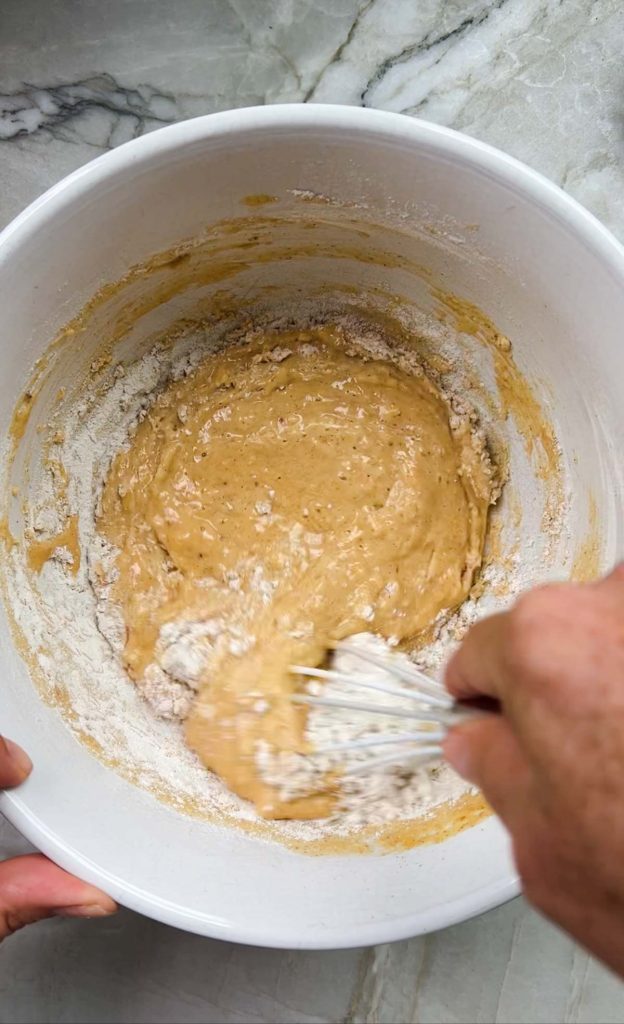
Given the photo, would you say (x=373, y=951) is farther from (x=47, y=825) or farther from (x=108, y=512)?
(x=108, y=512)

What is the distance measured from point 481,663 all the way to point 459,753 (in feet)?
0.26

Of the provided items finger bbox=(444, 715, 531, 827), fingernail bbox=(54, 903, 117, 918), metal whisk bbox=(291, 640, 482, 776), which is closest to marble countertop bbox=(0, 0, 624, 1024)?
metal whisk bbox=(291, 640, 482, 776)

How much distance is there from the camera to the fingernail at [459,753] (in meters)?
0.66

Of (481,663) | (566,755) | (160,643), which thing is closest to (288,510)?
(160,643)

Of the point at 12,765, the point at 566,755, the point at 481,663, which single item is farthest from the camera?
the point at 12,765

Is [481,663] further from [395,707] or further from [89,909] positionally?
[89,909]

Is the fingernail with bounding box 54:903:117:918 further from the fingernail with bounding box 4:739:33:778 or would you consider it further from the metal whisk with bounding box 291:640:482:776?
the metal whisk with bounding box 291:640:482:776

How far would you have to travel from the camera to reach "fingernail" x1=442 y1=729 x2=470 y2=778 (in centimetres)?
66

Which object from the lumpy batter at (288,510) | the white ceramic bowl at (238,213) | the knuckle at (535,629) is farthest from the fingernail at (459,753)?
the lumpy batter at (288,510)

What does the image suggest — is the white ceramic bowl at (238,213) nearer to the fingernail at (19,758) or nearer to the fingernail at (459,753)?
the fingernail at (19,758)

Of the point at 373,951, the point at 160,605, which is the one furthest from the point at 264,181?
the point at 373,951

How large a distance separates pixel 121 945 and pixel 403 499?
810mm

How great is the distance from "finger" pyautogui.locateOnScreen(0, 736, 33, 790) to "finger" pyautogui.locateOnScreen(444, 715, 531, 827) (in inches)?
19.4

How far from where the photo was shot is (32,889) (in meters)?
0.94
